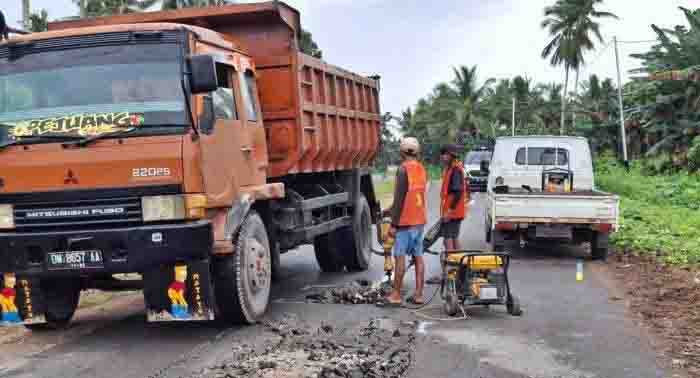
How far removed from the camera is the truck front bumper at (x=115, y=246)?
614 centimetres

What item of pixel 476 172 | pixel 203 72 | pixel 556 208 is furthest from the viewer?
pixel 476 172

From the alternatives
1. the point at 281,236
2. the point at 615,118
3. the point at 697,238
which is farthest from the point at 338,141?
the point at 615,118

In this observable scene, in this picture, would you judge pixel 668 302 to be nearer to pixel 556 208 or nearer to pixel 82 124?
pixel 556 208

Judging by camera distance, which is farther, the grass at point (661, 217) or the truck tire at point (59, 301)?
the grass at point (661, 217)

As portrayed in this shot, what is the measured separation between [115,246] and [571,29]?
164ft

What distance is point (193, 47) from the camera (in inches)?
261

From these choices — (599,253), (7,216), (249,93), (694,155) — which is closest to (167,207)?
(7,216)

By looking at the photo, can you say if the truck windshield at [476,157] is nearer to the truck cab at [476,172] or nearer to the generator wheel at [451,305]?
the truck cab at [476,172]

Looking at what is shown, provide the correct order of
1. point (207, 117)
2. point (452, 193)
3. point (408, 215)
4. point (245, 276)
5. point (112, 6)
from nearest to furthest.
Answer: point (207, 117), point (245, 276), point (408, 215), point (452, 193), point (112, 6)

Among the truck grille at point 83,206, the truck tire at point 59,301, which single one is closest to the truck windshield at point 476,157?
the truck tire at point 59,301

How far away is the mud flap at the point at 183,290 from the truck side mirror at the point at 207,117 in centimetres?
110

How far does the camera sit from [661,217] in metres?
15.8

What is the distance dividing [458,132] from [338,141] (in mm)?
53922

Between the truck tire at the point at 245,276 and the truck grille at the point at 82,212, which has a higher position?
the truck grille at the point at 82,212
